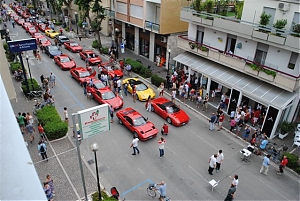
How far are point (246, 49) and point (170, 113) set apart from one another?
27.0ft

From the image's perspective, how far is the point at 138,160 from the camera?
635 inches

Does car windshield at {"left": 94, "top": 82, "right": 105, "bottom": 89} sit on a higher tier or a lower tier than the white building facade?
lower

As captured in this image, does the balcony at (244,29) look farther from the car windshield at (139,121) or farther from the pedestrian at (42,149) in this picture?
the pedestrian at (42,149)

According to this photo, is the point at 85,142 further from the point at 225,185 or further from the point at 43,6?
the point at 43,6

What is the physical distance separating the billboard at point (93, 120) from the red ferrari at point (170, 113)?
837 cm

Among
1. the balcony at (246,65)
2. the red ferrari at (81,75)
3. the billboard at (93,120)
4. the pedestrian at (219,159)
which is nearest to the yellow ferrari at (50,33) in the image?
the red ferrari at (81,75)

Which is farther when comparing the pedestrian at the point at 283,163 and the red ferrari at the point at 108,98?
the red ferrari at the point at 108,98

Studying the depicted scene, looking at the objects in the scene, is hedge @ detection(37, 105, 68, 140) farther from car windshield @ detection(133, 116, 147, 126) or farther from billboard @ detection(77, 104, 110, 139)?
billboard @ detection(77, 104, 110, 139)

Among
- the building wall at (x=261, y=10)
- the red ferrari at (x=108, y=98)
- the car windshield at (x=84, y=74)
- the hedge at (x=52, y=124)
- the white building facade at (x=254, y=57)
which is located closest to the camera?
the building wall at (x=261, y=10)

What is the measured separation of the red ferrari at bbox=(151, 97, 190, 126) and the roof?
4.61 metres

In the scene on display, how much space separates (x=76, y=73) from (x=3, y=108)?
74.2ft

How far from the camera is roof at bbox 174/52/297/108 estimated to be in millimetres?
18156

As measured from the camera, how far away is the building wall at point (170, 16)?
1102 inches

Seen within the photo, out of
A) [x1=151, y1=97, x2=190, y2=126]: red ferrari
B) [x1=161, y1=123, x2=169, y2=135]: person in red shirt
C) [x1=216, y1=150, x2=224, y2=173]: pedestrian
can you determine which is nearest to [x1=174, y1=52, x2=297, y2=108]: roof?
[x1=151, y1=97, x2=190, y2=126]: red ferrari
